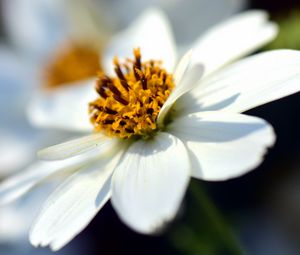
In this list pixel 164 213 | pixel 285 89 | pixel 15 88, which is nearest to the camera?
pixel 164 213

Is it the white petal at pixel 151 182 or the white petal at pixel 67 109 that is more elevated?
the white petal at pixel 151 182

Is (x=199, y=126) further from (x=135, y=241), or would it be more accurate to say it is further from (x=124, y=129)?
(x=135, y=241)

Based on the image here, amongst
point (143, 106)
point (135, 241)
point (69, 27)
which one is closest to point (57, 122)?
point (143, 106)

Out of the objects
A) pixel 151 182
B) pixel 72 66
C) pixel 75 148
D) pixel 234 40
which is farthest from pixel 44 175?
pixel 72 66

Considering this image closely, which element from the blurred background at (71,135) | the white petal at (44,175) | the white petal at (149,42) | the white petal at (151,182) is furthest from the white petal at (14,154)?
the white petal at (151,182)

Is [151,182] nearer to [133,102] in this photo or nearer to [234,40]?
[133,102]

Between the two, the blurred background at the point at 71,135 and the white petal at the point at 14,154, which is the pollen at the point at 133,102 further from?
the white petal at the point at 14,154
